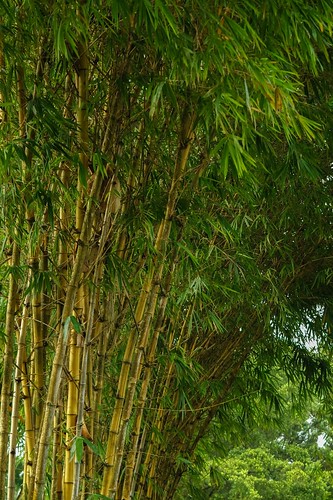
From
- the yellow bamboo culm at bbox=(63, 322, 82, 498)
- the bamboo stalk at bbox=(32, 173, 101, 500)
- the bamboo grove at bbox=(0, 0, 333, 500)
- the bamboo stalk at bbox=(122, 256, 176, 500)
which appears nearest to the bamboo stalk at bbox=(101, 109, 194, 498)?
the bamboo grove at bbox=(0, 0, 333, 500)

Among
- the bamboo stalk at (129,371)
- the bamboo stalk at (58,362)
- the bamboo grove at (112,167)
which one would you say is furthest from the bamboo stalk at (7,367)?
the bamboo stalk at (129,371)

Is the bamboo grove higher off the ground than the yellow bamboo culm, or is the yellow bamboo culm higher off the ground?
the bamboo grove

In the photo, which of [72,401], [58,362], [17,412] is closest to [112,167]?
[58,362]

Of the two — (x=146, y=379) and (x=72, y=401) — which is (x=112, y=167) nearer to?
(x=72, y=401)

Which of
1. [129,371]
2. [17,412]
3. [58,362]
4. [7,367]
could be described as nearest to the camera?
[58,362]

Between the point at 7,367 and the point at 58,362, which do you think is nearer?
the point at 58,362

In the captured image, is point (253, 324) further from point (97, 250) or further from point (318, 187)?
point (97, 250)

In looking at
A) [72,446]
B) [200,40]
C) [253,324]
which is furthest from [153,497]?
[200,40]

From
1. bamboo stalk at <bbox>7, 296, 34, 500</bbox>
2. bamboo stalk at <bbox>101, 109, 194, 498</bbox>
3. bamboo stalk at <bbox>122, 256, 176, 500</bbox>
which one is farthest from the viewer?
bamboo stalk at <bbox>122, 256, 176, 500</bbox>

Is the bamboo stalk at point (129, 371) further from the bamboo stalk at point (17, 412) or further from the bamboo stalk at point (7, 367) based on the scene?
the bamboo stalk at point (7, 367)

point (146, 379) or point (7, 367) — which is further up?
point (146, 379)

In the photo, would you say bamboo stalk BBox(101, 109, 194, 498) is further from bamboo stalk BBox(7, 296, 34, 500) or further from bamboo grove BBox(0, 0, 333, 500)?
bamboo stalk BBox(7, 296, 34, 500)

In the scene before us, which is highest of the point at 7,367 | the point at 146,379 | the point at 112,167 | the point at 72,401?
the point at 112,167

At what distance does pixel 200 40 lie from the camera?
2654 mm
